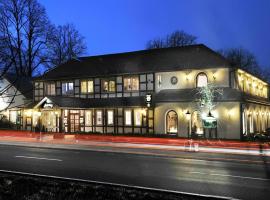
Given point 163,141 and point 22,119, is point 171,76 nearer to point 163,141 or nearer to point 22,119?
point 163,141

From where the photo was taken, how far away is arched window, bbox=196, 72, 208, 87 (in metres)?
34.0

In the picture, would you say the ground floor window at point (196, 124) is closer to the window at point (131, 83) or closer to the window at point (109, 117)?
the window at point (131, 83)

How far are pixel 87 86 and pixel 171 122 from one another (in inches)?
438

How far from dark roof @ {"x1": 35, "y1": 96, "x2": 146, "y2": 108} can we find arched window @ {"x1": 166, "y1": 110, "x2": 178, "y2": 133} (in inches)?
111

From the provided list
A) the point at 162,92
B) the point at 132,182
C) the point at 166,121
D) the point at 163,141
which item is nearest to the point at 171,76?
the point at 162,92

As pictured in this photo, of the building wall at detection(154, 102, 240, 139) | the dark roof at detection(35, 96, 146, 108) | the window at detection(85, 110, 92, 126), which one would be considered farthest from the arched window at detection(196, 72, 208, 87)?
the window at detection(85, 110, 92, 126)

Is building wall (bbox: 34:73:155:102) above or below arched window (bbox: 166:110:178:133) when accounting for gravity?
above

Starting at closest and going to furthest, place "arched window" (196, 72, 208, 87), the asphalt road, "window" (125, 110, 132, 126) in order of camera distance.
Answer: the asphalt road
"arched window" (196, 72, 208, 87)
"window" (125, 110, 132, 126)

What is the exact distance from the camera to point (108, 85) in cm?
3947

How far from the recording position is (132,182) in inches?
511

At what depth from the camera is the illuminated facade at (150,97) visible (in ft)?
108

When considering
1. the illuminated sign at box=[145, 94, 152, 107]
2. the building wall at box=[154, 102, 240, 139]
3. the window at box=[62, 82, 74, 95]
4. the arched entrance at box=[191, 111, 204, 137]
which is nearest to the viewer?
the building wall at box=[154, 102, 240, 139]

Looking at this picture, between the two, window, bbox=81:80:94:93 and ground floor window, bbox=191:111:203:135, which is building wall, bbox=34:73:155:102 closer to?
window, bbox=81:80:94:93

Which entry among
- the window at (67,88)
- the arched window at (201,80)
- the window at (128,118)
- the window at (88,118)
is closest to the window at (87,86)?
the window at (67,88)
